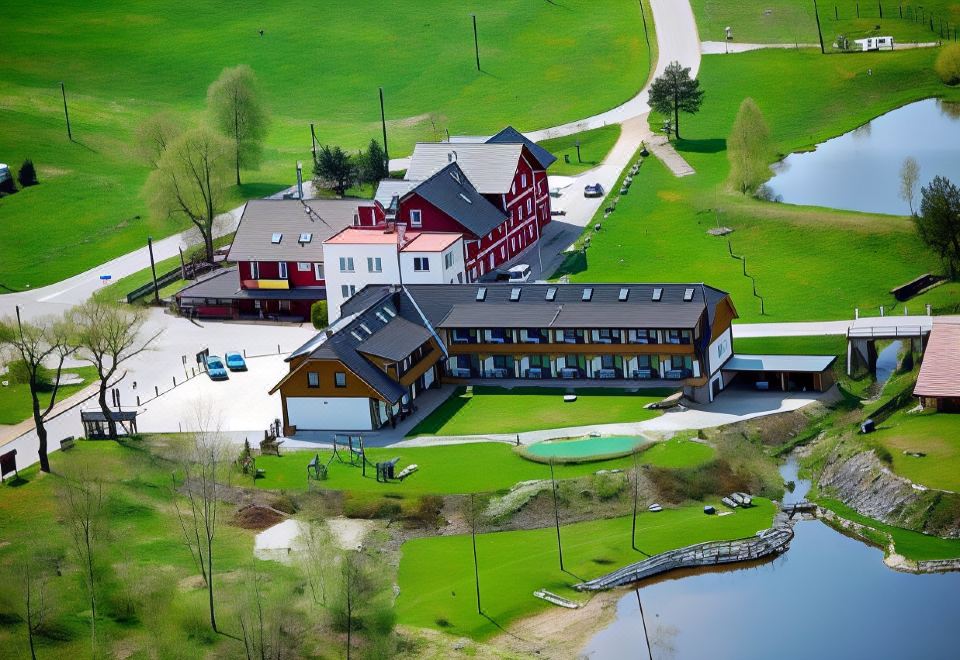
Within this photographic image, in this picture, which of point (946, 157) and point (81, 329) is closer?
point (81, 329)

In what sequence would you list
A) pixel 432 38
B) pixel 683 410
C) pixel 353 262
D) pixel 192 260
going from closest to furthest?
pixel 683 410
pixel 353 262
pixel 192 260
pixel 432 38

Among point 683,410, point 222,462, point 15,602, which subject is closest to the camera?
point 15,602

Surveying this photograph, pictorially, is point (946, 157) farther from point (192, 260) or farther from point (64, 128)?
point (64, 128)

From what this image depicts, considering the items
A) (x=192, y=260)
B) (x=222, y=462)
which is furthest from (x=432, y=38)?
(x=222, y=462)

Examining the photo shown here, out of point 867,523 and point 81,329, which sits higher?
point 81,329

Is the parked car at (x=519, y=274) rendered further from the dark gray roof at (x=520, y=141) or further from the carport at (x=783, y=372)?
the carport at (x=783, y=372)

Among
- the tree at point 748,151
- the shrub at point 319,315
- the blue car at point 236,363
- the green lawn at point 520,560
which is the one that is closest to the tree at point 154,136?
the shrub at point 319,315

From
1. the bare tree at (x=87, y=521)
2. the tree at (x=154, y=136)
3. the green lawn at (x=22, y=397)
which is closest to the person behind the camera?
the bare tree at (x=87, y=521)

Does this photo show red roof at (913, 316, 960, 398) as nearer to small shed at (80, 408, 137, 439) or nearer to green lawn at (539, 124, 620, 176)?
small shed at (80, 408, 137, 439)
